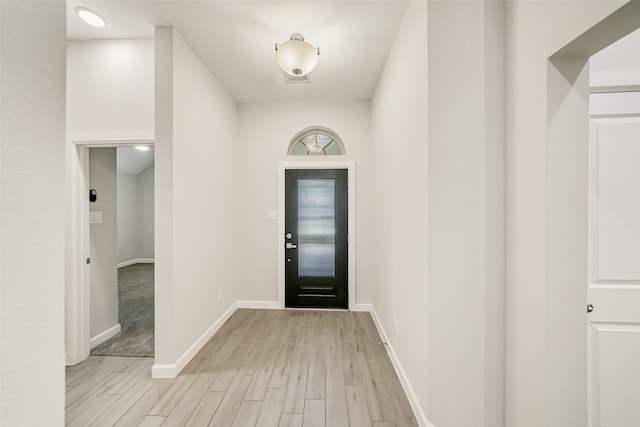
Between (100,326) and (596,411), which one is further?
(100,326)

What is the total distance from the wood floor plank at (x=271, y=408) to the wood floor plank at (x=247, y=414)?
3 centimetres

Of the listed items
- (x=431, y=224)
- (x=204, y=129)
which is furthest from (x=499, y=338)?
(x=204, y=129)

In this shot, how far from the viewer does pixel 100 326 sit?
9.18 ft

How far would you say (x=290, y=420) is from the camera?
1.74 meters

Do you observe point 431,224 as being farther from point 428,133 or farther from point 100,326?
point 100,326

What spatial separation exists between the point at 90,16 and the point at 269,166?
2.18 metres

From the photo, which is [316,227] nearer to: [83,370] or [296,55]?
[296,55]

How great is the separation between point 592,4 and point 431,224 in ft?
3.54

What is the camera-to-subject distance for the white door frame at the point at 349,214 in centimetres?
368

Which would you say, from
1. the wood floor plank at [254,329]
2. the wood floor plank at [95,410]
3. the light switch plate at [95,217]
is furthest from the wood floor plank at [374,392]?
the light switch plate at [95,217]

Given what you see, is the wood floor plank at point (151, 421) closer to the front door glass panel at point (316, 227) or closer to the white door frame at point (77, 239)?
the white door frame at point (77, 239)

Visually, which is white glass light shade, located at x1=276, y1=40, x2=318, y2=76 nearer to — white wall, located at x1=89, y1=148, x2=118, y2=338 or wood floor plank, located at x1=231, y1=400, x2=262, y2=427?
white wall, located at x1=89, y1=148, x2=118, y2=338

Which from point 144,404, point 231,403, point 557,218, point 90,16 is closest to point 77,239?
point 144,404

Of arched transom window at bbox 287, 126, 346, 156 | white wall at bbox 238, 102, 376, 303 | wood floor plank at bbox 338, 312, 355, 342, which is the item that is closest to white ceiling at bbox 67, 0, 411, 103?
white wall at bbox 238, 102, 376, 303
